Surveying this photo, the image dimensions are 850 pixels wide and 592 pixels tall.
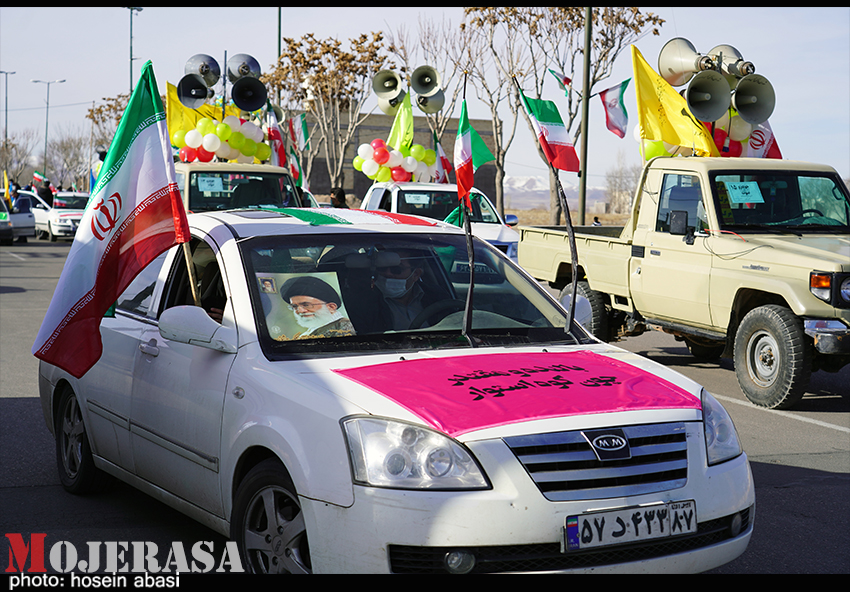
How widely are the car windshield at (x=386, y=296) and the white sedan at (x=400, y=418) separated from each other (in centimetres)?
1

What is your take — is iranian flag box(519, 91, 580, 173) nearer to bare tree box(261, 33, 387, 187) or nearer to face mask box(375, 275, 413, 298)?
face mask box(375, 275, 413, 298)

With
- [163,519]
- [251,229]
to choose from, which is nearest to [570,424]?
[251,229]

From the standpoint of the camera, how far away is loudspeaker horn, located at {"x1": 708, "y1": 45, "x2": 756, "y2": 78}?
38.3ft

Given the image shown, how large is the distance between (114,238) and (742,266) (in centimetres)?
585

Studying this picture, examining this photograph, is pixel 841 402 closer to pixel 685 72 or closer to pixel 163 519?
pixel 685 72

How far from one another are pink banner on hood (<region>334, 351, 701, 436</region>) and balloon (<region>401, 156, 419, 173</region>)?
16518 mm

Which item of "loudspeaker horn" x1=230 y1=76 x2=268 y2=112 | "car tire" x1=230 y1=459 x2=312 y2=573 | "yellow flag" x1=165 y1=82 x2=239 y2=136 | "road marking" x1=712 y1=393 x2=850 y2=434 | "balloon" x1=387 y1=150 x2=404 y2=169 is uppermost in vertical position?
"loudspeaker horn" x1=230 y1=76 x2=268 y2=112

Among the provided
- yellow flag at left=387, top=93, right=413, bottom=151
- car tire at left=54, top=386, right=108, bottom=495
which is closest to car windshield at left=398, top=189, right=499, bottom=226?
yellow flag at left=387, top=93, right=413, bottom=151

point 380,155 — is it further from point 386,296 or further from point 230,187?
point 386,296

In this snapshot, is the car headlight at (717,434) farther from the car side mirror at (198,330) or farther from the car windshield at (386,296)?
the car side mirror at (198,330)

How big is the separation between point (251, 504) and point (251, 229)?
1.53 metres

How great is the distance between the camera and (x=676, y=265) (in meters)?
9.62

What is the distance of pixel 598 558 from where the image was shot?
3.32 m

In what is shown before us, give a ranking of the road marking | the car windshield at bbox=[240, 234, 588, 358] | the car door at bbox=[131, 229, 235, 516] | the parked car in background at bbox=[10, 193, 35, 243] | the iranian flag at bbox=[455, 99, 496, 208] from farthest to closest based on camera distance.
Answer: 1. the parked car in background at bbox=[10, 193, 35, 243]
2. the road marking
3. the iranian flag at bbox=[455, 99, 496, 208]
4. the car windshield at bbox=[240, 234, 588, 358]
5. the car door at bbox=[131, 229, 235, 516]
